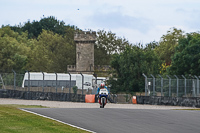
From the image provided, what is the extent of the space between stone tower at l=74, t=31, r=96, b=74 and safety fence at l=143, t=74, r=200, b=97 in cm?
6118

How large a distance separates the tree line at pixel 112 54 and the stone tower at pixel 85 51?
1030cm

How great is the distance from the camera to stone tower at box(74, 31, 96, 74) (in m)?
105

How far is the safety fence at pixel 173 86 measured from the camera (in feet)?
139

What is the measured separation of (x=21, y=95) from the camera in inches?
1960

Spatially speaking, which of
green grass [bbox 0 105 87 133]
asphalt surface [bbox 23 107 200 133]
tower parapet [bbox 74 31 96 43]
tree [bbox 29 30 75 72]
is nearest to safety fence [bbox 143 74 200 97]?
asphalt surface [bbox 23 107 200 133]

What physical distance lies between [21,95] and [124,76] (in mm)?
19894

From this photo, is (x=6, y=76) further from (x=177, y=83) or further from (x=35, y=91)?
(x=177, y=83)

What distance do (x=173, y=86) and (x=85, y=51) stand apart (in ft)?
210

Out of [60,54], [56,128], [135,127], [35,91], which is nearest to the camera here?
[56,128]

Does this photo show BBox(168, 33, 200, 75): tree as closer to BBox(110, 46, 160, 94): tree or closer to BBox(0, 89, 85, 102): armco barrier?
BBox(110, 46, 160, 94): tree

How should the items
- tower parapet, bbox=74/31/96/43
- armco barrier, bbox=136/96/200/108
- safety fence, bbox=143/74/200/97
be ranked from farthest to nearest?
tower parapet, bbox=74/31/96/43 → safety fence, bbox=143/74/200/97 → armco barrier, bbox=136/96/200/108

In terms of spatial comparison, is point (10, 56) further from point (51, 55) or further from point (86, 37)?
point (51, 55)

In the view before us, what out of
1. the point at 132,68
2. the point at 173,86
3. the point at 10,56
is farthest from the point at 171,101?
the point at 10,56

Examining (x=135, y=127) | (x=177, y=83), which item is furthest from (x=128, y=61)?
(x=135, y=127)
